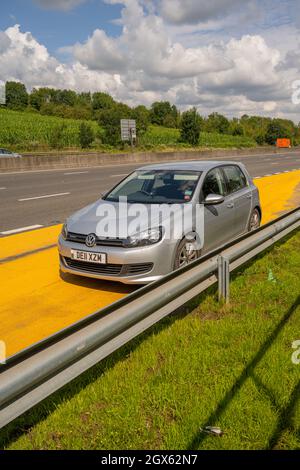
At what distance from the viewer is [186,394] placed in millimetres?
2973

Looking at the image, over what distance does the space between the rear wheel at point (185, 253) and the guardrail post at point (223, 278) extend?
64 cm

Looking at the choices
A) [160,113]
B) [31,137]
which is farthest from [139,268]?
[160,113]

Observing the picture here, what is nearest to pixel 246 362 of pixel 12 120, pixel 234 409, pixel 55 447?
pixel 234 409

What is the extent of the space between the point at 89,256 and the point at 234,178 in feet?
10.6

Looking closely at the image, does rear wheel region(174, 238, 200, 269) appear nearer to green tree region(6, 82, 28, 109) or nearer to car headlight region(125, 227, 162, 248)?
car headlight region(125, 227, 162, 248)

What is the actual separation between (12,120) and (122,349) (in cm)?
7542

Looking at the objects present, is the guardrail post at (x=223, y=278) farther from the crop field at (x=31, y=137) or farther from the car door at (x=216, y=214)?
the crop field at (x=31, y=137)

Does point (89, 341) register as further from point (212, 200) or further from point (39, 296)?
point (212, 200)

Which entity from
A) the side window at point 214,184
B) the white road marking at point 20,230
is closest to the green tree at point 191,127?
the white road marking at point 20,230

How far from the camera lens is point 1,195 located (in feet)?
44.7

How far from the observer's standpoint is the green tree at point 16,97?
10855 centimetres

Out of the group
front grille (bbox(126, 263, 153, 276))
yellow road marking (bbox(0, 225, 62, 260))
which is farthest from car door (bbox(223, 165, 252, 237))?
yellow road marking (bbox(0, 225, 62, 260))

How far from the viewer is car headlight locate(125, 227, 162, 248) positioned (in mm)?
4742

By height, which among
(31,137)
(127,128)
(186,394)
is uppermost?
(127,128)
